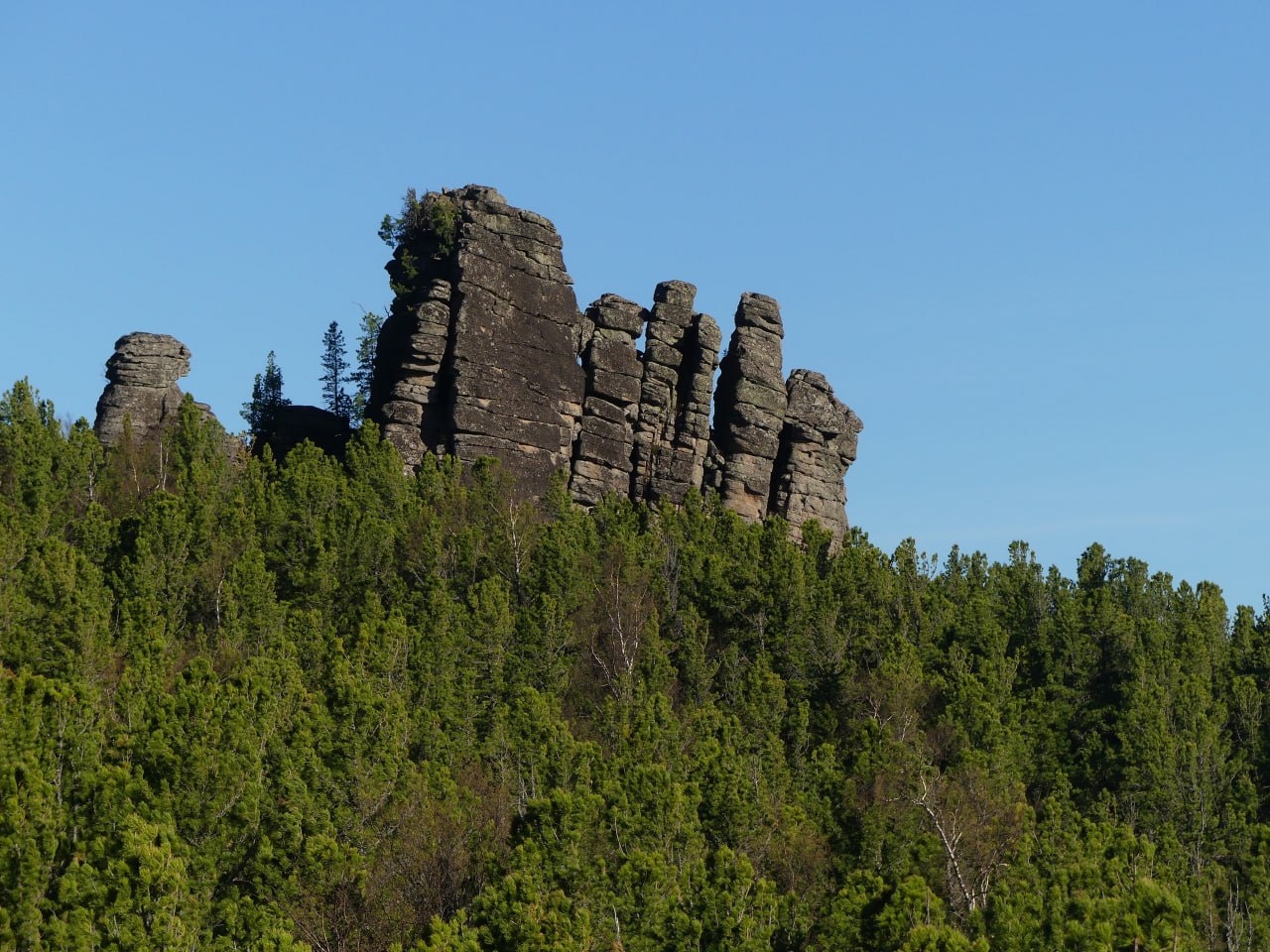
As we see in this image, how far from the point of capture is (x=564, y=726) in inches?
2441

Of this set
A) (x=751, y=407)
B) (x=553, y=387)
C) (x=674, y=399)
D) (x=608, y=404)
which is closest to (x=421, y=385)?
(x=553, y=387)

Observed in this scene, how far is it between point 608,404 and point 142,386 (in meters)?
27.5

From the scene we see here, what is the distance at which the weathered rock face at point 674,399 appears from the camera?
104188 mm

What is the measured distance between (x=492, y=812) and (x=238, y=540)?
2719 cm

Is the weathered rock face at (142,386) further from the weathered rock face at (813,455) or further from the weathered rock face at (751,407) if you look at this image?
the weathered rock face at (813,455)

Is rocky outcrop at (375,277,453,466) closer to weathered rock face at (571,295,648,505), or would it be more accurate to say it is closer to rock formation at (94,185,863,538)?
rock formation at (94,185,863,538)

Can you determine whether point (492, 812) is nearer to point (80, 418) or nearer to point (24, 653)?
point (24, 653)

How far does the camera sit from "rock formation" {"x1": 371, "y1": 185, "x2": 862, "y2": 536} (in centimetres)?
9850

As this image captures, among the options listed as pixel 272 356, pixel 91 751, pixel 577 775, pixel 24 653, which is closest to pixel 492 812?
pixel 577 775

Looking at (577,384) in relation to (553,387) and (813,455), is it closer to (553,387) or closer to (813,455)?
(553,387)

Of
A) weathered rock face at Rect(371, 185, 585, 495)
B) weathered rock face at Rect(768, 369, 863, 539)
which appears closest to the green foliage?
weathered rock face at Rect(371, 185, 585, 495)

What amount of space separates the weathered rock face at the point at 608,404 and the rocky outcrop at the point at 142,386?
22710 mm

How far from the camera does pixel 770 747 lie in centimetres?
6775

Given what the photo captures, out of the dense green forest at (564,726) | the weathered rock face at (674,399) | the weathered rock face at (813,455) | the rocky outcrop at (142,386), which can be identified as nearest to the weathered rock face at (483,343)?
the dense green forest at (564,726)
